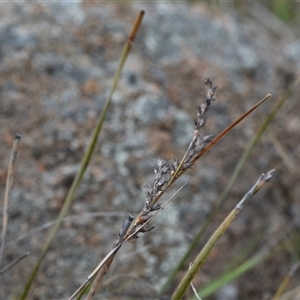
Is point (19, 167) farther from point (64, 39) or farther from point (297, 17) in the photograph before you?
point (297, 17)

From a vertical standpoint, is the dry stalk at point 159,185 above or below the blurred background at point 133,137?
below

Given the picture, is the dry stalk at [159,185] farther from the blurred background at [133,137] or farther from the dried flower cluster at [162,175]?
the blurred background at [133,137]

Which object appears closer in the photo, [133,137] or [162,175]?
[162,175]

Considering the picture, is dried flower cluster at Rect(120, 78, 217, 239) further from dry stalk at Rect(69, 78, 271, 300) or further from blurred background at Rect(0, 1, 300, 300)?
blurred background at Rect(0, 1, 300, 300)

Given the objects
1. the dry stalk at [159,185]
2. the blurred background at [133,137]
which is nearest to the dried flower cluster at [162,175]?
the dry stalk at [159,185]

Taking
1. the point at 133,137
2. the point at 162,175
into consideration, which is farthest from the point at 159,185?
the point at 133,137

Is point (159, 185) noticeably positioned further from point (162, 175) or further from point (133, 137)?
point (133, 137)

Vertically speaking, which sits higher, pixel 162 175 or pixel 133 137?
pixel 133 137

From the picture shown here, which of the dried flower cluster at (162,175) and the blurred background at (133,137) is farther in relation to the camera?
the blurred background at (133,137)

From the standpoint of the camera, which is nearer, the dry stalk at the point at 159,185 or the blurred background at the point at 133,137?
the dry stalk at the point at 159,185
